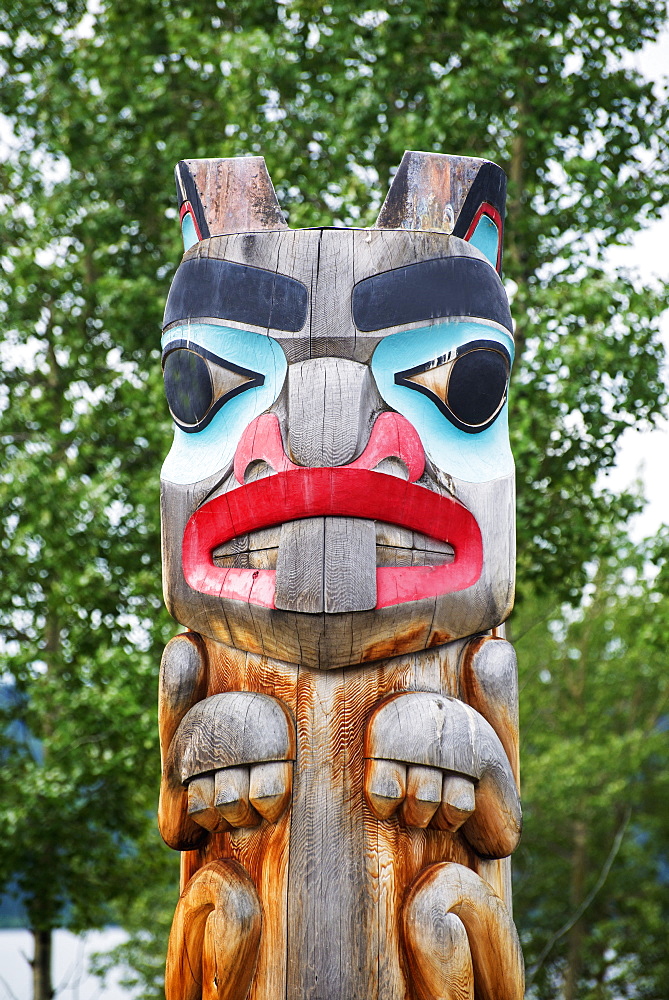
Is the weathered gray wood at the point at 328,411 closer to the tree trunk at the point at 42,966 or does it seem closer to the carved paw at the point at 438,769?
the carved paw at the point at 438,769

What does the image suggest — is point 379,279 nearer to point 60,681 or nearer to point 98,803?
point 60,681

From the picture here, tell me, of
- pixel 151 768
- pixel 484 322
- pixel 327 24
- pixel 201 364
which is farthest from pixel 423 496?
pixel 327 24

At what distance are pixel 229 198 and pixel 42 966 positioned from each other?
8172 millimetres

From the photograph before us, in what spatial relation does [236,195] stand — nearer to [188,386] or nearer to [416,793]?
[188,386]

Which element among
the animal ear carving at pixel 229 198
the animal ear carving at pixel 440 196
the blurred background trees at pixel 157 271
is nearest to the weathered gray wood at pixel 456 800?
the animal ear carving at pixel 440 196

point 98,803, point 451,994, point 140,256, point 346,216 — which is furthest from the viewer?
point 140,256

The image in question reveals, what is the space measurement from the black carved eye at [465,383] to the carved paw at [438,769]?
0.92 meters

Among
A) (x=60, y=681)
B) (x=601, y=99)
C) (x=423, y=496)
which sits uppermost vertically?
(x=601, y=99)

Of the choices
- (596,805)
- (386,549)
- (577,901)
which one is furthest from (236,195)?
(577,901)

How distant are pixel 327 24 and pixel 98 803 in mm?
7011

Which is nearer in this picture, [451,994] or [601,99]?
[451,994]

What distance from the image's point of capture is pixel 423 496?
3.19 m

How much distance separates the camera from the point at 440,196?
360cm

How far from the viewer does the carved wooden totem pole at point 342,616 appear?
A: 9.77 feet
